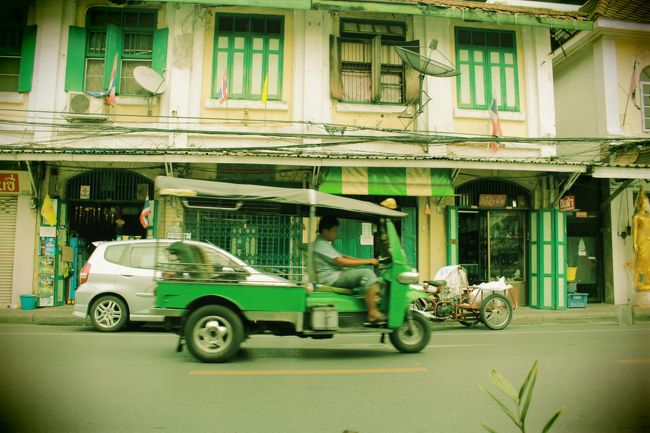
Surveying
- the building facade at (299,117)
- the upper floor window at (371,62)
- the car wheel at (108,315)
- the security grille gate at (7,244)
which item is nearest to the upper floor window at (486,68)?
the building facade at (299,117)

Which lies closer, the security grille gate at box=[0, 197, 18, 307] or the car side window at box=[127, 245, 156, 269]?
the car side window at box=[127, 245, 156, 269]

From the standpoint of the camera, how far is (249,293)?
19.5ft

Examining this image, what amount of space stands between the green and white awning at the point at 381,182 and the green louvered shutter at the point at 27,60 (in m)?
8.02

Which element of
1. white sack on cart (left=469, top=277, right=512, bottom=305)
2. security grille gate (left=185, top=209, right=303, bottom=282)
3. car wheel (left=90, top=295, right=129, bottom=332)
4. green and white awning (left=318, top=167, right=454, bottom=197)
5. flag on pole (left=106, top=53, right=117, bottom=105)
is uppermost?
flag on pole (left=106, top=53, right=117, bottom=105)

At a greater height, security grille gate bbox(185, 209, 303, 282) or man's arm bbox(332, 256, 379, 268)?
security grille gate bbox(185, 209, 303, 282)

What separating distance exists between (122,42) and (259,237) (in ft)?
26.7

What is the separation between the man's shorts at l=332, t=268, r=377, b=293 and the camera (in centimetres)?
621

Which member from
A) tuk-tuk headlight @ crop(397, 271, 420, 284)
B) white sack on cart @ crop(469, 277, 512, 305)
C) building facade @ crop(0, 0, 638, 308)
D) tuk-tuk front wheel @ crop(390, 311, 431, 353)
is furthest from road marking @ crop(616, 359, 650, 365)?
building facade @ crop(0, 0, 638, 308)

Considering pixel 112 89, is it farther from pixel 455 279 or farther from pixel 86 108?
pixel 455 279

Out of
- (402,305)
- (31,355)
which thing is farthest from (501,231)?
(31,355)

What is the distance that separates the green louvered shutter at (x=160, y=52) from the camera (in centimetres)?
1226

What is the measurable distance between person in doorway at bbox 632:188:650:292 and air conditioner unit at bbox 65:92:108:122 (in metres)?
14.7

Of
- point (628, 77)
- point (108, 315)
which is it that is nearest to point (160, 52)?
point (108, 315)

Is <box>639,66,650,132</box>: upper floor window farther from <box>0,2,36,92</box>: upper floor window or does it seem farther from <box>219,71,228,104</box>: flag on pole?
<box>0,2,36,92</box>: upper floor window
